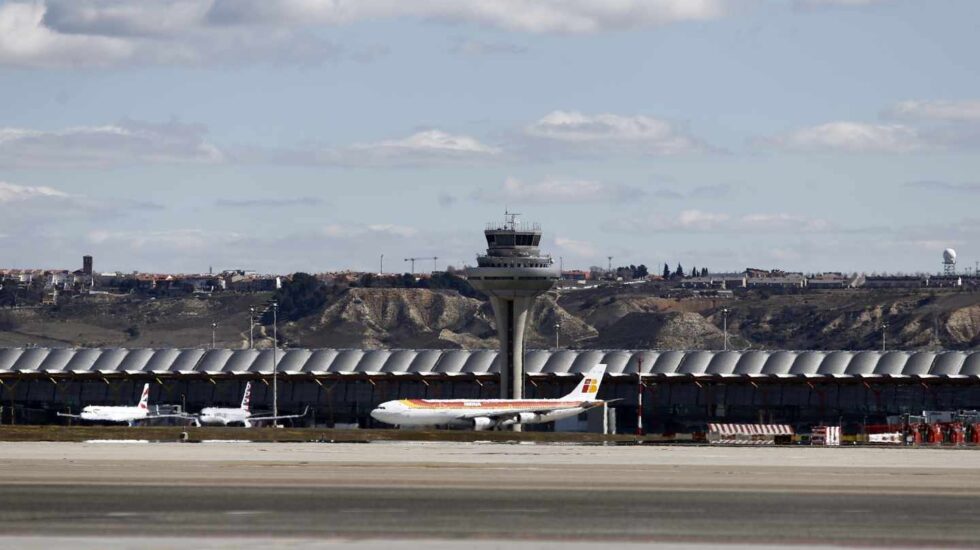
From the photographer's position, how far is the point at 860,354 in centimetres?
17400

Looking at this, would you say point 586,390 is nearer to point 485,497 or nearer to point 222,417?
point 222,417

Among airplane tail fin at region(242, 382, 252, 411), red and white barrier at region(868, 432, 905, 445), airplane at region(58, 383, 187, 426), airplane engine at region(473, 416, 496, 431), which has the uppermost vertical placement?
airplane tail fin at region(242, 382, 252, 411)

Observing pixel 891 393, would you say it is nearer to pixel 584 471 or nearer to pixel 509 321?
pixel 509 321

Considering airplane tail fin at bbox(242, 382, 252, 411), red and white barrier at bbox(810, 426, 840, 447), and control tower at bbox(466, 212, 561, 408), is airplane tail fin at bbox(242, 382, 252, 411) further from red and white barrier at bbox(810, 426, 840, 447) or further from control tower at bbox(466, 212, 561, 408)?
red and white barrier at bbox(810, 426, 840, 447)

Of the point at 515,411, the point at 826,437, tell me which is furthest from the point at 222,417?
the point at 826,437

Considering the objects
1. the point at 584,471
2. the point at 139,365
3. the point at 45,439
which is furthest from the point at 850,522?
the point at 139,365

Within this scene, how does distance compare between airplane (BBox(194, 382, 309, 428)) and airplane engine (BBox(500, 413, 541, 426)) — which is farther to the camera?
airplane (BBox(194, 382, 309, 428))

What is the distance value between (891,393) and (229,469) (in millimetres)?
112261

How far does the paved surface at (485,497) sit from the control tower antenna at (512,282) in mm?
81457

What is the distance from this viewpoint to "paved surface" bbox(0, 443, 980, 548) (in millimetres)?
43562

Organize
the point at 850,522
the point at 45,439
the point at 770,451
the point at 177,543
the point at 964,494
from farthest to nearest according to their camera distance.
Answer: the point at 45,439 → the point at 770,451 → the point at 964,494 → the point at 850,522 → the point at 177,543

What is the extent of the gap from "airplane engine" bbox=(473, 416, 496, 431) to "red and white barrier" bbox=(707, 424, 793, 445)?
988 inches

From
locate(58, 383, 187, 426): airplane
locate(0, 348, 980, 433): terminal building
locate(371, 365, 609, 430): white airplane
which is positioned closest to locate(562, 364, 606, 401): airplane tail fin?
locate(371, 365, 609, 430): white airplane

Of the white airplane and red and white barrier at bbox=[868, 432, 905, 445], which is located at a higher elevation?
the white airplane
